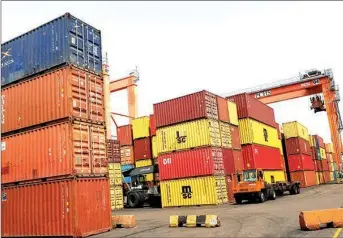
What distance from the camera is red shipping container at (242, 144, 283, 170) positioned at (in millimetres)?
29438

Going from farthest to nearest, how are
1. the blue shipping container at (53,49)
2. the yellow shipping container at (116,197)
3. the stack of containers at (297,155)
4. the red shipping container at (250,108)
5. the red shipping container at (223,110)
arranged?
1. the stack of containers at (297,155)
2. the red shipping container at (250,108)
3. the yellow shipping container at (116,197)
4. the red shipping container at (223,110)
5. the blue shipping container at (53,49)

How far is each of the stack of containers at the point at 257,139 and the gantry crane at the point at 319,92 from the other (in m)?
9.47

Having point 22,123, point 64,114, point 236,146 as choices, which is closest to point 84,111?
point 64,114

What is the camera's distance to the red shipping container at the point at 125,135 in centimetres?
3850

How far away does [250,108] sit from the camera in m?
31.1

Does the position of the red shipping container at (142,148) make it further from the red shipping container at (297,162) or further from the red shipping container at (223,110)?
the red shipping container at (297,162)

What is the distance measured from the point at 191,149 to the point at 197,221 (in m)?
11.7

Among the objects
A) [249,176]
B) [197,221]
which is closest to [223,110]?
[249,176]

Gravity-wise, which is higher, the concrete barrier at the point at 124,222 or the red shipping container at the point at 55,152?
the red shipping container at the point at 55,152

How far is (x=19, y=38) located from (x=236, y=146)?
60.9 ft

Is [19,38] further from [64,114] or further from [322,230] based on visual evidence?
[322,230]

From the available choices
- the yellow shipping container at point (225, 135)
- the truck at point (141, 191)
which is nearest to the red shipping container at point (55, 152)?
the yellow shipping container at point (225, 135)

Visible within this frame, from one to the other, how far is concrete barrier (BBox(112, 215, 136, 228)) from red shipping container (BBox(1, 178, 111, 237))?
0.58 meters

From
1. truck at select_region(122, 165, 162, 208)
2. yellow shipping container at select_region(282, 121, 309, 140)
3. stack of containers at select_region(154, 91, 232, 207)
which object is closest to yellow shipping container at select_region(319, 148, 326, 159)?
yellow shipping container at select_region(282, 121, 309, 140)
